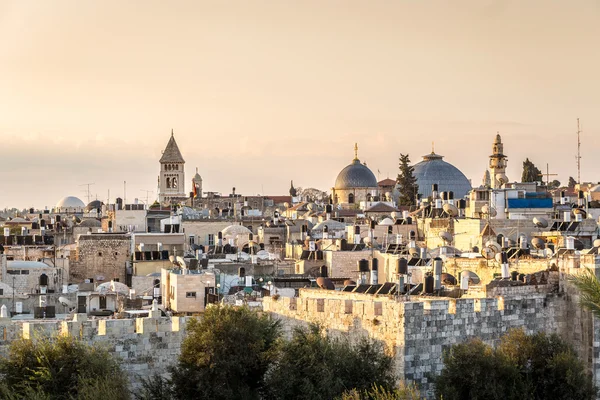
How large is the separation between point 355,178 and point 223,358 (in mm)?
86725

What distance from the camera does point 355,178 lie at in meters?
109

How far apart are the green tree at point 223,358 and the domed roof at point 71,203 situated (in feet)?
342

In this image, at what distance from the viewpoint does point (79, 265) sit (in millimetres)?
50781

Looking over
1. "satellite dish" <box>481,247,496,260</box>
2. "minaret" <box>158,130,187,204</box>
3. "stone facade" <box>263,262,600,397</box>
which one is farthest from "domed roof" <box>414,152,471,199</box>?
"stone facade" <box>263,262,600,397</box>

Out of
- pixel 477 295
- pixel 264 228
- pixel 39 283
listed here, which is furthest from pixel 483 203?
pixel 477 295

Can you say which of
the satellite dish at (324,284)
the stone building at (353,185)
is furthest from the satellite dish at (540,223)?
the stone building at (353,185)

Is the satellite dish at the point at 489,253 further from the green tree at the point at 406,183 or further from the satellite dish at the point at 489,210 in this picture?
the green tree at the point at 406,183

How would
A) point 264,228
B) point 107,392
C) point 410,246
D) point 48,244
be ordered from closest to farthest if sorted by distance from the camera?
point 107,392 → point 410,246 → point 48,244 → point 264,228

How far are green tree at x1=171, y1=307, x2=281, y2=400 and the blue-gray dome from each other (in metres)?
85.2

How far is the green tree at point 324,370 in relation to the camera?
2194 centimetres

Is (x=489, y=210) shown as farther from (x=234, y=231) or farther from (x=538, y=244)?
(x=538, y=244)

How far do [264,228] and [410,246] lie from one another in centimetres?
2277

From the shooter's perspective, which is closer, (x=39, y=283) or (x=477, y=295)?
(x=477, y=295)

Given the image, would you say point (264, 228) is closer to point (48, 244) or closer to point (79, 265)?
point (48, 244)
